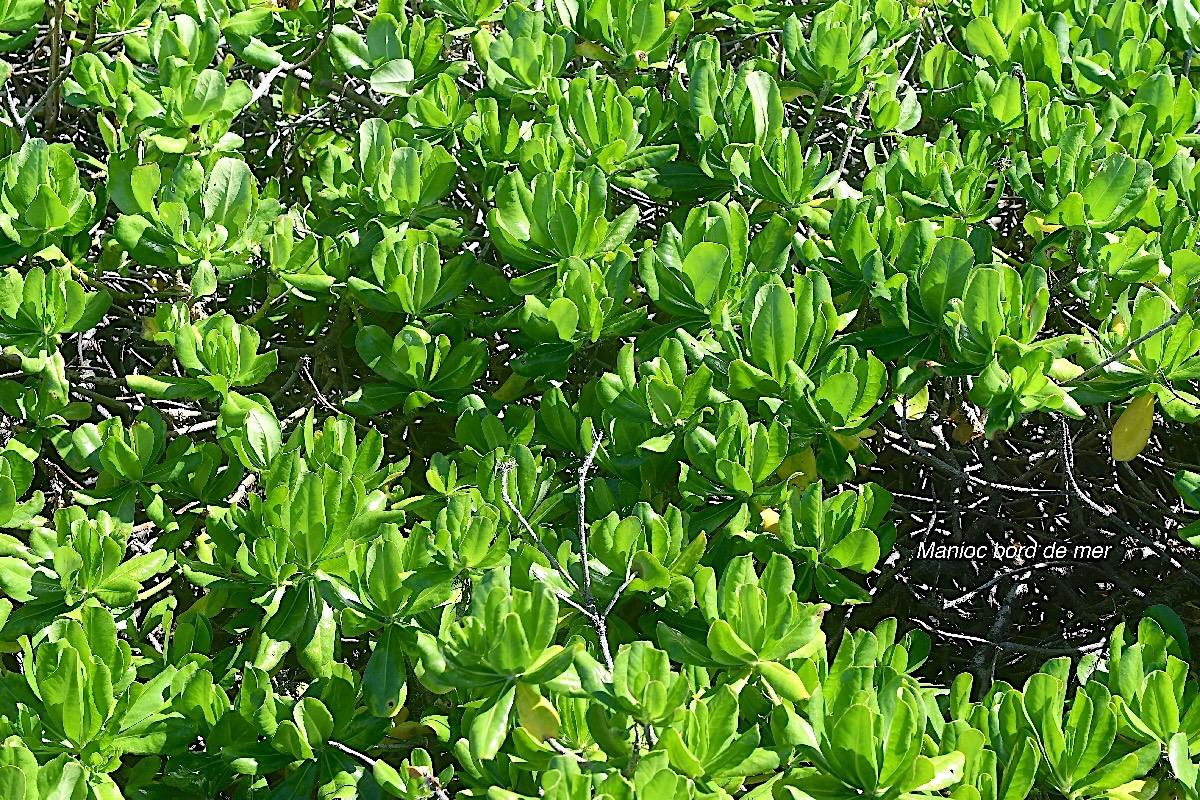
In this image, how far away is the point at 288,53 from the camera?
2.55 meters

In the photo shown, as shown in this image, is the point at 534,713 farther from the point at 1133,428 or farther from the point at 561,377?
the point at 1133,428

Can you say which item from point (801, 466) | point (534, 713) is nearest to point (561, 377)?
point (801, 466)

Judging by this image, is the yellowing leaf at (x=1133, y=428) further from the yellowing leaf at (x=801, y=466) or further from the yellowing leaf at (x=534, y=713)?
the yellowing leaf at (x=534, y=713)

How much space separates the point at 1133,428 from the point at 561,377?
0.88m

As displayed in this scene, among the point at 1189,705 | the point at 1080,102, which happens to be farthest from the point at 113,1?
the point at 1189,705

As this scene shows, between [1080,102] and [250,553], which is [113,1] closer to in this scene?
[250,553]

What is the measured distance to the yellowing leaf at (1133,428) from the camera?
1.84 meters

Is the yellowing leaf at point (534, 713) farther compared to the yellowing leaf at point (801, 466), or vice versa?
the yellowing leaf at point (801, 466)

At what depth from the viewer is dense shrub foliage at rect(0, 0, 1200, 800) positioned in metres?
1.49

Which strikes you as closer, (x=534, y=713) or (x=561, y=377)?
(x=534, y=713)

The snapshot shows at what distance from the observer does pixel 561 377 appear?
203cm

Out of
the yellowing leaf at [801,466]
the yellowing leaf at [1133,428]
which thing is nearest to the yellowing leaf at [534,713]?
the yellowing leaf at [801,466]

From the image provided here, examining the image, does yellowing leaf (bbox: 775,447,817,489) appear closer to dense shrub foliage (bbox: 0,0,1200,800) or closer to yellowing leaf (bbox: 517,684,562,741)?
dense shrub foliage (bbox: 0,0,1200,800)

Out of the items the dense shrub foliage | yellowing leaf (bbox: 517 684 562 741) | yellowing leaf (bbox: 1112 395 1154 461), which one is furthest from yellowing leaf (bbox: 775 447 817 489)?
yellowing leaf (bbox: 517 684 562 741)
